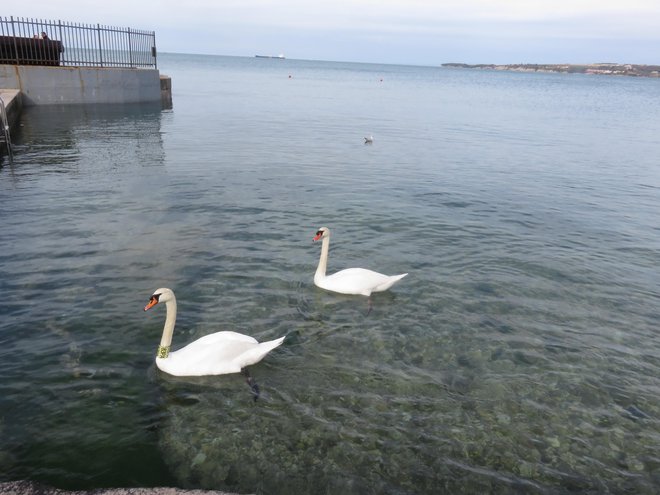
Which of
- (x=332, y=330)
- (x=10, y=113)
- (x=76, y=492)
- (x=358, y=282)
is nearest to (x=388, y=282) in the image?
(x=358, y=282)

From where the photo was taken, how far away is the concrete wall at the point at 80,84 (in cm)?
2981

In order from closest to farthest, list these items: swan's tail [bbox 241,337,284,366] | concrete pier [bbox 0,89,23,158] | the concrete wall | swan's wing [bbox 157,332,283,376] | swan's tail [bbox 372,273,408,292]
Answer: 1. swan's wing [bbox 157,332,283,376]
2. swan's tail [bbox 241,337,284,366]
3. swan's tail [bbox 372,273,408,292]
4. concrete pier [bbox 0,89,23,158]
5. the concrete wall

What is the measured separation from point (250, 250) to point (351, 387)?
17.8 ft

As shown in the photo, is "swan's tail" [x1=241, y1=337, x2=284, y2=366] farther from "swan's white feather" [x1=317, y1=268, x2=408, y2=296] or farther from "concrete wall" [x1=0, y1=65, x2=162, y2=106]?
"concrete wall" [x1=0, y1=65, x2=162, y2=106]

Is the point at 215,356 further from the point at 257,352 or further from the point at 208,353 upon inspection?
the point at 257,352

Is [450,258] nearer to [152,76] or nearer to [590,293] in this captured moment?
[590,293]

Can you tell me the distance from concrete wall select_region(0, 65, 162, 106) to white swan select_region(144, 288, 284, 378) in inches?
1120

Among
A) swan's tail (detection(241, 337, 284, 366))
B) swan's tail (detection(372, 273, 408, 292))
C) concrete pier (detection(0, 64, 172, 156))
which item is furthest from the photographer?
concrete pier (detection(0, 64, 172, 156))

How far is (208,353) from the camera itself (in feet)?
23.3

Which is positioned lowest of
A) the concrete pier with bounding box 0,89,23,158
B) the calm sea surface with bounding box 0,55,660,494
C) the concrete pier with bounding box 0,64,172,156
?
the calm sea surface with bounding box 0,55,660,494

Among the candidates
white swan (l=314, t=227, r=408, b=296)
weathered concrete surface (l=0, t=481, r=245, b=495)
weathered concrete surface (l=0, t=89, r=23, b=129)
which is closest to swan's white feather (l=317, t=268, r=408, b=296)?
white swan (l=314, t=227, r=408, b=296)

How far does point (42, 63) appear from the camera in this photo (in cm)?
3123

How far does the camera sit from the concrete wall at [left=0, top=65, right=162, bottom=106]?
97.8 feet

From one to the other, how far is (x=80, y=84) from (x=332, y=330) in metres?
30.6
